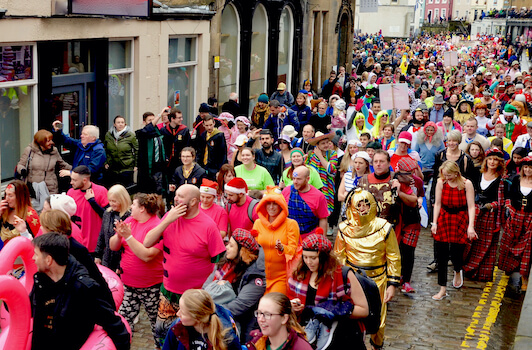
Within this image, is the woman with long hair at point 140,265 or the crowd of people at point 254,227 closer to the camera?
the crowd of people at point 254,227

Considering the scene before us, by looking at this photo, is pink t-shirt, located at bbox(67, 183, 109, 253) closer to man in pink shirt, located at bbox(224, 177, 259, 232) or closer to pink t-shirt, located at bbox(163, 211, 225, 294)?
man in pink shirt, located at bbox(224, 177, 259, 232)

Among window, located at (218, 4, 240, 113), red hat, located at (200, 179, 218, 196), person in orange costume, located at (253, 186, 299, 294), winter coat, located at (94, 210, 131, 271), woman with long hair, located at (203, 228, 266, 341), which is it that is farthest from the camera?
window, located at (218, 4, 240, 113)

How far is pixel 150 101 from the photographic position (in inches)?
601

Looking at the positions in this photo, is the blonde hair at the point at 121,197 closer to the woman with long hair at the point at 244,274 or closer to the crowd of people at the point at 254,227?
the crowd of people at the point at 254,227

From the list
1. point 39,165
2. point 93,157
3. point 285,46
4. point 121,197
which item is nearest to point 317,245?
point 121,197

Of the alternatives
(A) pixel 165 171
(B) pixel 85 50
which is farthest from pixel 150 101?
(A) pixel 165 171

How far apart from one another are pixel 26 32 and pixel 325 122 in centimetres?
619

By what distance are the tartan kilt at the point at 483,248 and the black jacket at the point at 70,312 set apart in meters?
6.19

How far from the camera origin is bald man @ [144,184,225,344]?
22.0 ft

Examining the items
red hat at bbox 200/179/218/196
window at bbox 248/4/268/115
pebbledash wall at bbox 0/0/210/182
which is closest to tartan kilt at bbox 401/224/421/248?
red hat at bbox 200/179/218/196

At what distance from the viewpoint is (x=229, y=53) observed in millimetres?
20062

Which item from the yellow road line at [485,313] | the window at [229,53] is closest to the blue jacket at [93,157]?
the yellow road line at [485,313]

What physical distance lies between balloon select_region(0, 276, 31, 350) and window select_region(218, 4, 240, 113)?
14.5 metres

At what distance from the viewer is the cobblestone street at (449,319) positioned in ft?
26.7
